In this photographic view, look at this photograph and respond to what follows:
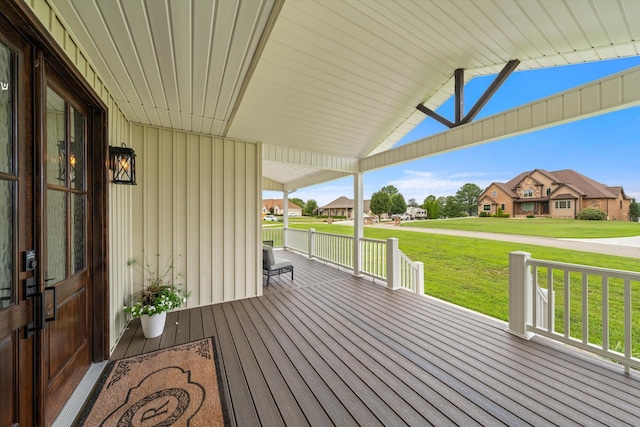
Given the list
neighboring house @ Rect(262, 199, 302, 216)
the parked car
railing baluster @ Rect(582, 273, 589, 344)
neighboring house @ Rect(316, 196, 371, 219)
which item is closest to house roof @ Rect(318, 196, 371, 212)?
neighboring house @ Rect(316, 196, 371, 219)

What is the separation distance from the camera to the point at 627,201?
3150mm

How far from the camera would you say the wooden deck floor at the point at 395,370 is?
5.55ft

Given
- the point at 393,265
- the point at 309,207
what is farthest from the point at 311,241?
the point at 309,207

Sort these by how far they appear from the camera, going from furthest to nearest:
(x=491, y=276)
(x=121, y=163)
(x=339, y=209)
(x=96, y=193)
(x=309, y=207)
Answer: (x=309, y=207)
(x=339, y=209)
(x=491, y=276)
(x=121, y=163)
(x=96, y=193)

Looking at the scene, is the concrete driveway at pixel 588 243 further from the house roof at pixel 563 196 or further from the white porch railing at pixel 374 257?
the white porch railing at pixel 374 257

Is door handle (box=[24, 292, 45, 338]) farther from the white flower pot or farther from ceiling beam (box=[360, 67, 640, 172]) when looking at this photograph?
ceiling beam (box=[360, 67, 640, 172])

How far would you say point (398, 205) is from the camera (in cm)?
1318

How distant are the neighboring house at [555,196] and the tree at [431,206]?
11.7 ft

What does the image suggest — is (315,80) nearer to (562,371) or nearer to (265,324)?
(265,324)

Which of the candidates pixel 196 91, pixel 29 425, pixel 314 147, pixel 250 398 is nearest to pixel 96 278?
pixel 29 425

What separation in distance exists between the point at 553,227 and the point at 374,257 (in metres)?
3.52

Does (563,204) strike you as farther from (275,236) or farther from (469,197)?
(275,236)

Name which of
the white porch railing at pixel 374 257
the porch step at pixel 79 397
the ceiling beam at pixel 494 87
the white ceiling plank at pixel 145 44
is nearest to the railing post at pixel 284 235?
the white porch railing at pixel 374 257

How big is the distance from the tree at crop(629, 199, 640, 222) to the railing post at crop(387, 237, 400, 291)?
10.1 ft
